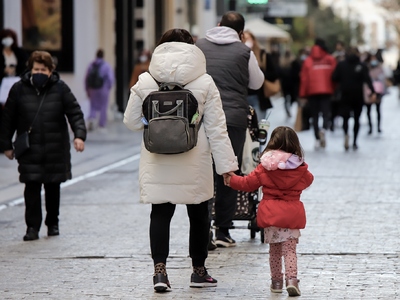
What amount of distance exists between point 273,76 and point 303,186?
4.53 m

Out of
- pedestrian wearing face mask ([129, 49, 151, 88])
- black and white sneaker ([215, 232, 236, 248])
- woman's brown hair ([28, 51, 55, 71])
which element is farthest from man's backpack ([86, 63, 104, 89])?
black and white sneaker ([215, 232, 236, 248])

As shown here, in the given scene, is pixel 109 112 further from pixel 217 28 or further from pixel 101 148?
pixel 217 28

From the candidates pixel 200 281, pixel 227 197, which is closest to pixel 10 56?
pixel 227 197

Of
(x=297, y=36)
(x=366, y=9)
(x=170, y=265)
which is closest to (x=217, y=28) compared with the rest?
(x=170, y=265)

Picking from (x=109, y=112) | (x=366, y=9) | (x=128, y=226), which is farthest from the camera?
(x=366, y=9)

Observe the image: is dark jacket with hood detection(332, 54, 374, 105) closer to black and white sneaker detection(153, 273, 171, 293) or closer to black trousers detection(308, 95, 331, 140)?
black trousers detection(308, 95, 331, 140)

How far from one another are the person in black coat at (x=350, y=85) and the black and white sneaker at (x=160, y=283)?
12.6m

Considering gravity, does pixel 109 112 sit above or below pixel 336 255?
below

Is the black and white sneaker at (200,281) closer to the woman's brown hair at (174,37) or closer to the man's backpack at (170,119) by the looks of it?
the man's backpack at (170,119)

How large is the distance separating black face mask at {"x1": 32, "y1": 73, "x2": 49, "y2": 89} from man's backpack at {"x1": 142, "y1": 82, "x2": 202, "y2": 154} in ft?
9.09

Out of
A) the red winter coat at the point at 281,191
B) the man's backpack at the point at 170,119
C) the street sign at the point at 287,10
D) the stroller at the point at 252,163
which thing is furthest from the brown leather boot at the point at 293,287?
the street sign at the point at 287,10

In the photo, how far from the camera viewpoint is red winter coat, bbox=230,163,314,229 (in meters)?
7.20

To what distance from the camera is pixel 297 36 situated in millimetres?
64250

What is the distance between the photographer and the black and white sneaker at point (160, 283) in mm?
7344
